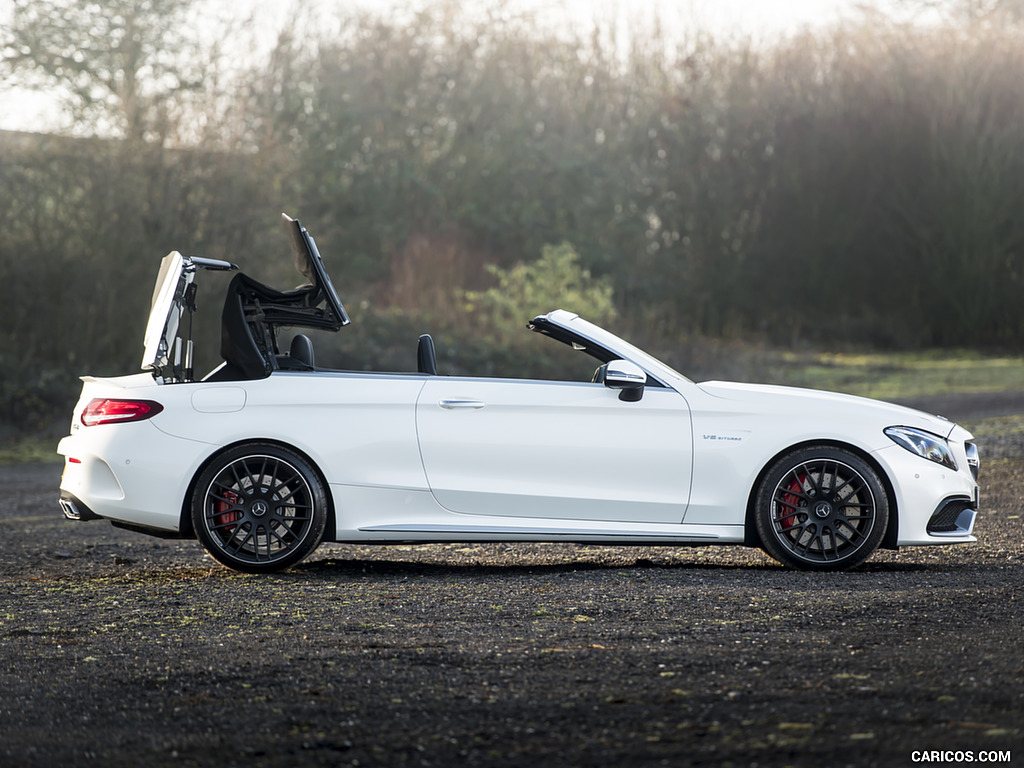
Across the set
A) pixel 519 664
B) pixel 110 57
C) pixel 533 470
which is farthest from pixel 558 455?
pixel 110 57

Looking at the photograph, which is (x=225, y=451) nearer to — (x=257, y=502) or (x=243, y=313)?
(x=257, y=502)

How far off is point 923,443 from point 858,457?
389 millimetres

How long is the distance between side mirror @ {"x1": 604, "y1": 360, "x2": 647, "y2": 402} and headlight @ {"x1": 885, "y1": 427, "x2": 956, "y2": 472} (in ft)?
4.54

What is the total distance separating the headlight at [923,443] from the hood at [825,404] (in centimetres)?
4

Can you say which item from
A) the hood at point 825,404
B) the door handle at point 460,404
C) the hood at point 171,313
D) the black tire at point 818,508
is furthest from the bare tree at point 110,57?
the black tire at point 818,508

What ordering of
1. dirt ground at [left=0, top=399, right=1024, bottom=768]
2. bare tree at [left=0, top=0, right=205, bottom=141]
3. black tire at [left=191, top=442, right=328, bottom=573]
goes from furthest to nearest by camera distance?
1. bare tree at [left=0, top=0, right=205, bottom=141]
2. black tire at [left=191, top=442, right=328, bottom=573]
3. dirt ground at [left=0, top=399, right=1024, bottom=768]

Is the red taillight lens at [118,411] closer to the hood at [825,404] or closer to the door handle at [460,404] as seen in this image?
the door handle at [460,404]

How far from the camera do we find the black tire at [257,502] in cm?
716

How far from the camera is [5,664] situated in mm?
5160

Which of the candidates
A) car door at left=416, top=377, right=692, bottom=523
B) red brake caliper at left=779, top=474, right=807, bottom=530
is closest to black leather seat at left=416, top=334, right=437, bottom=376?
car door at left=416, top=377, right=692, bottom=523

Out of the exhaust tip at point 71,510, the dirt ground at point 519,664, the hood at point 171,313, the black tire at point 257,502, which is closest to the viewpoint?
the dirt ground at point 519,664

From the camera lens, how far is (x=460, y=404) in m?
7.15

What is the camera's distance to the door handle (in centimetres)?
715

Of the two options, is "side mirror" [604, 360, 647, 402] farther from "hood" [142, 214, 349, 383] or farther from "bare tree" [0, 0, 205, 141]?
"bare tree" [0, 0, 205, 141]
